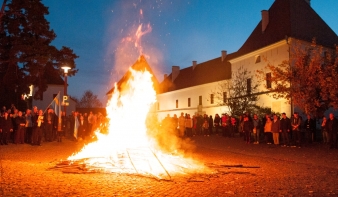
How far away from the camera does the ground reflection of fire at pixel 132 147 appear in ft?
34.1

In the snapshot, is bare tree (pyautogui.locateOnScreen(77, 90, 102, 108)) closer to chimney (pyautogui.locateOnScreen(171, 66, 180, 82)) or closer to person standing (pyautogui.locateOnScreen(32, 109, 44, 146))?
chimney (pyautogui.locateOnScreen(171, 66, 180, 82))

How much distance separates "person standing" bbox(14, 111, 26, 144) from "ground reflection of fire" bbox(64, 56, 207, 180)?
17.8ft

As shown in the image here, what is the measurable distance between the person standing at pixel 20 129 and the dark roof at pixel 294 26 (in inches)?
1019

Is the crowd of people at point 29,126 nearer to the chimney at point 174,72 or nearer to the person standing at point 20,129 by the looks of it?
the person standing at point 20,129

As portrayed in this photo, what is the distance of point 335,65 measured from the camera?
19375 millimetres

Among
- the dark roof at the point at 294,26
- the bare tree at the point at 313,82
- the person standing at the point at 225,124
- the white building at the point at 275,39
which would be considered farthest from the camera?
the dark roof at the point at 294,26

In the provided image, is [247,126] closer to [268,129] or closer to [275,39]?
[268,129]

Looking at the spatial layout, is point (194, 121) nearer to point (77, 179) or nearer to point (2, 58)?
point (2, 58)

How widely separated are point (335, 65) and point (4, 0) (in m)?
22.9

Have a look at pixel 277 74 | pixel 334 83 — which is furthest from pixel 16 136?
pixel 334 83

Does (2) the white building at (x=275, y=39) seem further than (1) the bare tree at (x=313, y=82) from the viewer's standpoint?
Yes

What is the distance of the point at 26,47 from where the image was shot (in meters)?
23.7

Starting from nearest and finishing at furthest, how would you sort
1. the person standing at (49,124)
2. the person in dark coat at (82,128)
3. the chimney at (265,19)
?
the person standing at (49,124) < the person in dark coat at (82,128) < the chimney at (265,19)

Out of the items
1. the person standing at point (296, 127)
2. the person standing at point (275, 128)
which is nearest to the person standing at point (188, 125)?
the person standing at point (275, 128)
